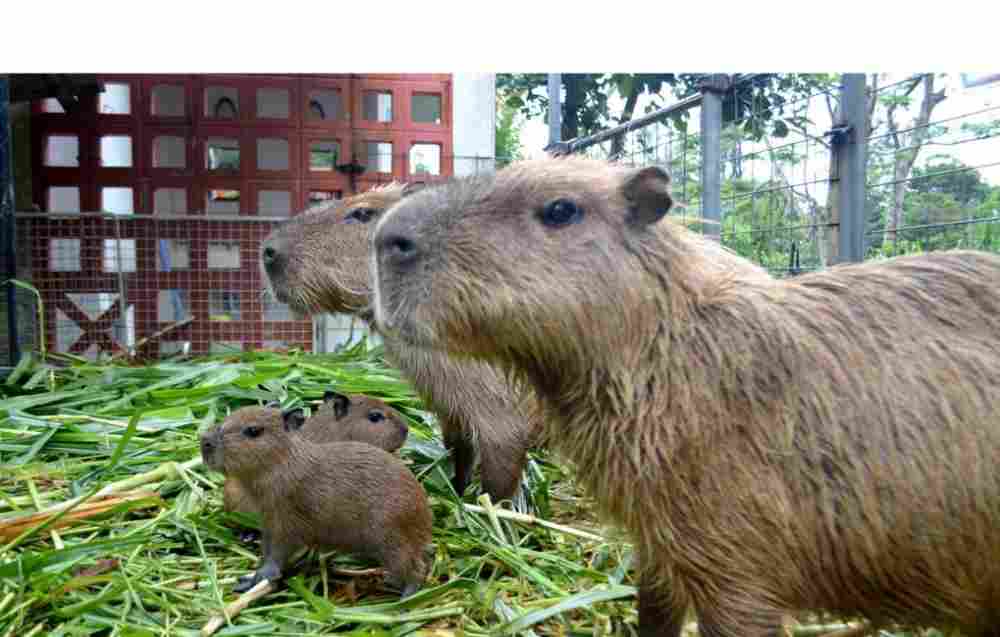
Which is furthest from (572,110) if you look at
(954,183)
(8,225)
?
(8,225)

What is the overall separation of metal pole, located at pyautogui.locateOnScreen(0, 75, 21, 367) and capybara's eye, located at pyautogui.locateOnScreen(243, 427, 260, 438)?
3765 millimetres

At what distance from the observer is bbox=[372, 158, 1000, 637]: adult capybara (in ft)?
4.85

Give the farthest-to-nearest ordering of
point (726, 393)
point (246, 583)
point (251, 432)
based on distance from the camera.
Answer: point (251, 432) < point (246, 583) < point (726, 393)

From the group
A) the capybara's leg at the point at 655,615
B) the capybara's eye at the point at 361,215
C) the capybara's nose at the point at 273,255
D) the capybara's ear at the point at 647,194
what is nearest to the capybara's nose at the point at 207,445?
the capybara's nose at the point at 273,255

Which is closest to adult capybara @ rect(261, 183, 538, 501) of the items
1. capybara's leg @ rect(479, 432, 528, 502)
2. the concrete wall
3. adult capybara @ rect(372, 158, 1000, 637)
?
capybara's leg @ rect(479, 432, 528, 502)

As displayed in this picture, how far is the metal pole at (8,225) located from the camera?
485 cm

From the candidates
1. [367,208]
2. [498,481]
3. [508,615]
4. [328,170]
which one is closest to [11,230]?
[328,170]

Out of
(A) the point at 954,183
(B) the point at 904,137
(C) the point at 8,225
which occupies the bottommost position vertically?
(C) the point at 8,225

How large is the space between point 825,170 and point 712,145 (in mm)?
578

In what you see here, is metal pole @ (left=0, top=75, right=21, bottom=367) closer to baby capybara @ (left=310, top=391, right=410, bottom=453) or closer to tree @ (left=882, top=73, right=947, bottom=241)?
baby capybara @ (left=310, top=391, right=410, bottom=453)

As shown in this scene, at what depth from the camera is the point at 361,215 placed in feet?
10.3

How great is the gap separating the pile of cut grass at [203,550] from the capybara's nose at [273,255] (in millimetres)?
788

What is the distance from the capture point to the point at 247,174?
681cm

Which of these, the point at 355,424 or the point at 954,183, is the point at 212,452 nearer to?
the point at 355,424
